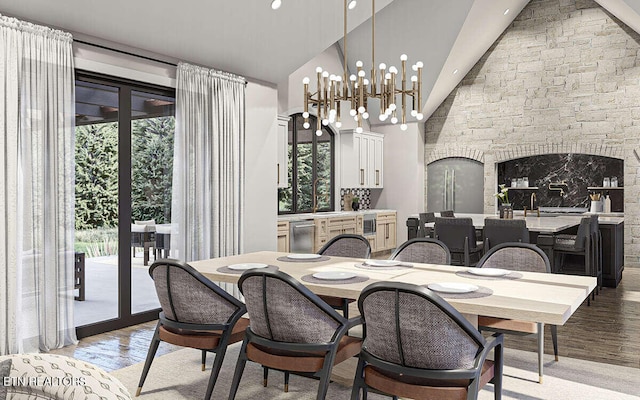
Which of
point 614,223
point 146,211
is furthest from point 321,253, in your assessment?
point 614,223

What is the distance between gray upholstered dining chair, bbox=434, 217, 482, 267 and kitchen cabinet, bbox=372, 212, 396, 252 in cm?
350

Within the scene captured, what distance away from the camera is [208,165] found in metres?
5.48

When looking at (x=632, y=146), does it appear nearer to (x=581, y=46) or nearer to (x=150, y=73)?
(x=581, y=46)

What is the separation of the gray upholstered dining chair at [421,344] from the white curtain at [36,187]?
2.84 meters

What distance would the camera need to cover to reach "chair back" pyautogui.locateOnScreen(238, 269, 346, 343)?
2.55 metres

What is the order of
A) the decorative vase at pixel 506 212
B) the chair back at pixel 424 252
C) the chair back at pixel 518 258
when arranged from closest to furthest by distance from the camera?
the chair back at pixel 518 258 < the chair back at pixel 424 252 < the decorative vase at pixel 506 212

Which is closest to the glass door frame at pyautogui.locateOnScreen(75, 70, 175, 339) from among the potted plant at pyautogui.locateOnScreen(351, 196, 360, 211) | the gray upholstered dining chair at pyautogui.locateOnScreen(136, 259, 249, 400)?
the gray upholstered dining chair at pyautogui.locateOnScreen(136, 259, 249, 400)

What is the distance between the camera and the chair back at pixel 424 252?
4.03 m

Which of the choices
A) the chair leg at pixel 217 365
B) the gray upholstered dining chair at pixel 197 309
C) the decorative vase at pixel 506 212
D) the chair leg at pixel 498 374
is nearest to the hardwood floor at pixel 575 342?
the gray upholstered dining chair at pixel 197 309

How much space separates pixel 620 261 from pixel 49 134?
268 inches

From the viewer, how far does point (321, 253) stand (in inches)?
179

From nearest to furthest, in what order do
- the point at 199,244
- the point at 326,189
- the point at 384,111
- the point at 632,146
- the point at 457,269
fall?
the point at 457,269, the point at 384,111, the point at 199,244, the point at 632,146, the point at 326,189

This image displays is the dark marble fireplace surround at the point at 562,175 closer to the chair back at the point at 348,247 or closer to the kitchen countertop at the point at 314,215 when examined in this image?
the kitchen countertop at the point at 314,215

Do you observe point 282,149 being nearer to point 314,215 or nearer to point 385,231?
point 314,215
